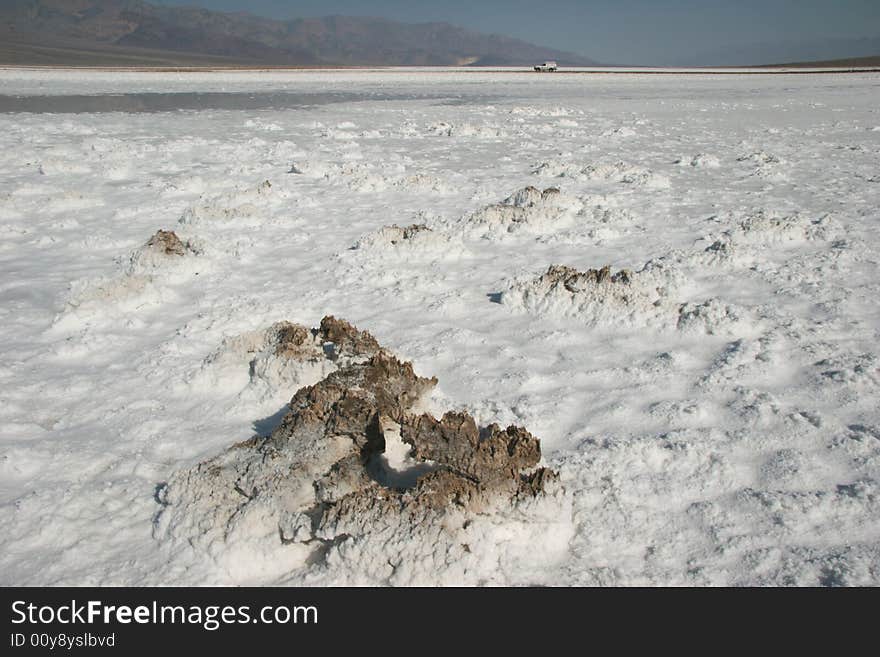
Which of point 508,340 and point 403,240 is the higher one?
point 403,240

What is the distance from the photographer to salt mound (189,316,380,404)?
12.5 feet

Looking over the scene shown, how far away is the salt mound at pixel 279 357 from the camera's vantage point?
380 centimetres

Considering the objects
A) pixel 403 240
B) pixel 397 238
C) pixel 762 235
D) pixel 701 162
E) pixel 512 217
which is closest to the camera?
pixel 762 235

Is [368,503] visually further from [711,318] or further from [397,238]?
[397,238]

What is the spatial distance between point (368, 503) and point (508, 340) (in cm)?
208

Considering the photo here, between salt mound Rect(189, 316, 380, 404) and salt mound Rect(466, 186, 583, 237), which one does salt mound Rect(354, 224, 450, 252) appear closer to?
salt mound Rect(466, 186, 583, 237)

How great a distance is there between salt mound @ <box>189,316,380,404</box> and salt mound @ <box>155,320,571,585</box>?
0.64 m


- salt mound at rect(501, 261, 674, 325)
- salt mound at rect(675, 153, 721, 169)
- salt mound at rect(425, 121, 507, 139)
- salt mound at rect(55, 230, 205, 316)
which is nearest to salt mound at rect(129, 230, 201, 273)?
salt mound at rect(55, 230, 205, 316)

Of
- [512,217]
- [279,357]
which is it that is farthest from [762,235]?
[279,357]

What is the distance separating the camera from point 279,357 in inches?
153

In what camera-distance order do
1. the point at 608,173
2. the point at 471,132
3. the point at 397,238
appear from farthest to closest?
the point at 471,132
the point at 608,173
the point at 397,238
